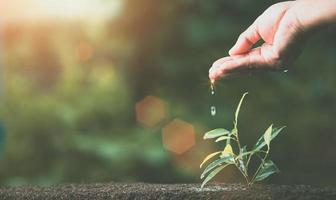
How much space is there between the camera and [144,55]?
263 cm

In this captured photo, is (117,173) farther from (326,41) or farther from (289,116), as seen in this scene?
(326,41)

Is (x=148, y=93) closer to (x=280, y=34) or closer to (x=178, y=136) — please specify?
(x=178, y=136)

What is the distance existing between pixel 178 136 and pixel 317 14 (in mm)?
937

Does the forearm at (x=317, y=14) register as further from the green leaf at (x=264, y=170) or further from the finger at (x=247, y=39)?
the green leaf at (x=264, y=170)

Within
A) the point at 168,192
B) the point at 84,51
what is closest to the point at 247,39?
the point at 168,192

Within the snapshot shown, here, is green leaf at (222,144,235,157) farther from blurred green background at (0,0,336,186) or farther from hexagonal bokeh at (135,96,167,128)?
hexagonal bokeh at (135,96,167,128)

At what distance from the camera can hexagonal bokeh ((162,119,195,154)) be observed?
265cm

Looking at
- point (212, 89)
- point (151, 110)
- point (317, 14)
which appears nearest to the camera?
point (317, 14)

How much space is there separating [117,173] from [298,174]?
77cm

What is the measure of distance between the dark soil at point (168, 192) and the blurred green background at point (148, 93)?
237 millimetres

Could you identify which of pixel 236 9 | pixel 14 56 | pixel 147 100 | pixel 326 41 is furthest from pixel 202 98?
pixel 14 56

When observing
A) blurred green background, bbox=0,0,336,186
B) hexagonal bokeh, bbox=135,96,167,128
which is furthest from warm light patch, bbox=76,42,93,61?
hexagonal bokeh, bbox=135,96,167,128

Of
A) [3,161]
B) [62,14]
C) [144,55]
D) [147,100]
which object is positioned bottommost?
[3,161]

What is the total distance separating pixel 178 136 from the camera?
268cm
